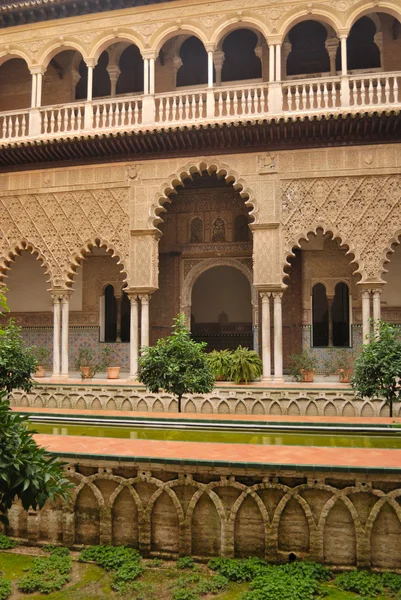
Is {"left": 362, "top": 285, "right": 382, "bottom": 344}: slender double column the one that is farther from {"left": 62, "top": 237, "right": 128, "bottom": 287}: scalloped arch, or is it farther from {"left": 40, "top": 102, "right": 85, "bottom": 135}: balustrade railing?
{"left": 40, "top": 102, "right": 85, "bottom": 135}: balustrade railing

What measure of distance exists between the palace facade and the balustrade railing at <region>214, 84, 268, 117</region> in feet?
0.19

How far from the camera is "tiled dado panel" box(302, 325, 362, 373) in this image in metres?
12.8

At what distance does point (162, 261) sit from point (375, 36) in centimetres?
726

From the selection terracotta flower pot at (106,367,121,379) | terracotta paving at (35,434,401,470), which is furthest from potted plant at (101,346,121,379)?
terracotta paving at (35,434,401,470)

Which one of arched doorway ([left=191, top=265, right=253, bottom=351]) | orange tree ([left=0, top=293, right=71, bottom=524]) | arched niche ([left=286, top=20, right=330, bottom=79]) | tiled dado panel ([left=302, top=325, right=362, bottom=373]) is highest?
arched niche ([left=286, top=20, right=330, bottom=79])

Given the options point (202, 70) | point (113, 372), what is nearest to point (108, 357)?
point (113, 372)

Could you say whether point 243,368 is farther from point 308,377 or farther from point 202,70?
point 202,70

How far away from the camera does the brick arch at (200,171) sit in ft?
36.7

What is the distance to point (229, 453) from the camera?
3.97 metres

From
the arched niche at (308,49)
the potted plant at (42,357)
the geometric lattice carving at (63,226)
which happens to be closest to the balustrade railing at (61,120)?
the geometric lattice carving at (63,226)

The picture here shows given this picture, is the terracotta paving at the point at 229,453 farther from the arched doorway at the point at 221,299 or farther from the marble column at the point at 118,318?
the arched doorway at the point at 221,299

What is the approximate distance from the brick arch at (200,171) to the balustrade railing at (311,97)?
5.68 ft

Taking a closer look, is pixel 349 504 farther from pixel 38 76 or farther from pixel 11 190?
pixel 38 76

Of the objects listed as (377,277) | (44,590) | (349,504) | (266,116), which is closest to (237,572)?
(349,504)
